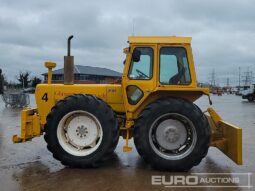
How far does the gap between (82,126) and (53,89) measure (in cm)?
118

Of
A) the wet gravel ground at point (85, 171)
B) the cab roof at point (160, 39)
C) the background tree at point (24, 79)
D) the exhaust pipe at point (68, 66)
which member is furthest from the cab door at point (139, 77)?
the background tree at point (24, 79)

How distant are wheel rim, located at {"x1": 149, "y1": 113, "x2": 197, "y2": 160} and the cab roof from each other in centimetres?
146

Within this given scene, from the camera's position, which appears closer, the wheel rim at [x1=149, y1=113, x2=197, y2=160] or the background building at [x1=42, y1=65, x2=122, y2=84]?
the wheel rim at [x1=149, y1=113, x2=197, y2=160]

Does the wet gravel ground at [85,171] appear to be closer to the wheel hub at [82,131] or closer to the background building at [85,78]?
the wheel hub at [82,131]

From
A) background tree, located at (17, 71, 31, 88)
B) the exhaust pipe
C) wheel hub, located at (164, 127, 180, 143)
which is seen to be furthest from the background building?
background tree, located at (17, 71, 31, 88)

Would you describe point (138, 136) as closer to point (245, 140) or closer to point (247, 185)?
point (247, 185)

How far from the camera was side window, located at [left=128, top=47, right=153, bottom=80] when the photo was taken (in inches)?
313

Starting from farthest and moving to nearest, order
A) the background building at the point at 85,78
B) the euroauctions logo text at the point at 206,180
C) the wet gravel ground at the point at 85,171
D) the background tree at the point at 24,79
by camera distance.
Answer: the background tree at the point at 24,79 < the background building at the point at 85,78 < the euroauctions logo text at the point at 206,180 < the wet gravel ground at the point at 85,171

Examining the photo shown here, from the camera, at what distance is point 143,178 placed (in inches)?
280

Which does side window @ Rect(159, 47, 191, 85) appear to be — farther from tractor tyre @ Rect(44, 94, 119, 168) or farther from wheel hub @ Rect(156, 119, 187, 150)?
tractor tyre @ Rect(44, 94, 119, 168)

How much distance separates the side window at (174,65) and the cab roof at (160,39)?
0.45 ft

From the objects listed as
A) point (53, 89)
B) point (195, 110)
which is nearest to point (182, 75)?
point (195, 110)

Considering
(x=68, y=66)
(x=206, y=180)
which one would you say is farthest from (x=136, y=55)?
(x=206, y=180)

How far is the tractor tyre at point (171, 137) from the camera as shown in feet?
24.8
